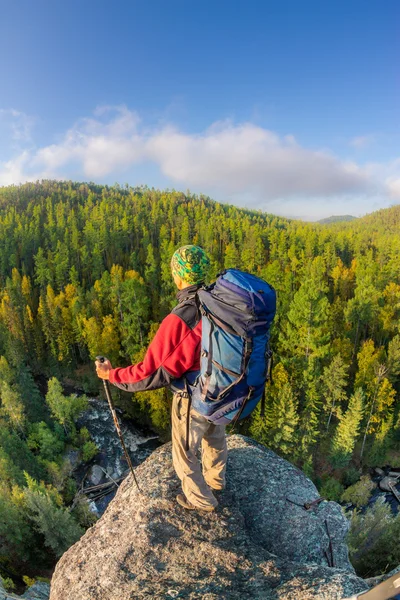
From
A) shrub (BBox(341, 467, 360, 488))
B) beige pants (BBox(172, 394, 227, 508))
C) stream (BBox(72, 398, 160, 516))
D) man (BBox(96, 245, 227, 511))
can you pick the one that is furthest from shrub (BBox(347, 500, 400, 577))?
stream (BBox(72, 398, 160, 516))

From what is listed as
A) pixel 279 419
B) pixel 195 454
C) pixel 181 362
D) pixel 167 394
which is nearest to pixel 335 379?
pixel 279 419

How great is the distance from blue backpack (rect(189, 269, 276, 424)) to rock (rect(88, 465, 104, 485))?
27.8 m

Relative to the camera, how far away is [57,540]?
18.1 metres

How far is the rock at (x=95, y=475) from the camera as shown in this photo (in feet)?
87.0

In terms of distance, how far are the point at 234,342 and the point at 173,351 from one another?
90cm

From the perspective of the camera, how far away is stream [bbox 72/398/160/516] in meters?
26.8

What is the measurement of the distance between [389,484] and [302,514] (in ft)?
93.5

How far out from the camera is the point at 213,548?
455 centimetres

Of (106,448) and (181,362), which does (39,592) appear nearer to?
(181,362)

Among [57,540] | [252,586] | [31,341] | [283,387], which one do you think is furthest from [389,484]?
[31,341]

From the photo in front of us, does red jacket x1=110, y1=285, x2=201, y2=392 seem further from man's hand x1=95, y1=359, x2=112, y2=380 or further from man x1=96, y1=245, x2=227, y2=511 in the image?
man's hand x1=95, y1=359, x2=112, y2=380

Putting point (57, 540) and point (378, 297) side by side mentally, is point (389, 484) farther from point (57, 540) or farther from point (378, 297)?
point (57, 540)

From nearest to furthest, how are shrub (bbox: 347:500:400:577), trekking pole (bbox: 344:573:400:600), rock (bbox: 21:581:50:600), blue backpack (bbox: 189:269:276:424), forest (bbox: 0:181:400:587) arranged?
trekking pole (bbox: 344:573:400:600) → blue backpack (bbox: 189:269:276:424) → rock (bbox: 21:581:50:600) → shrub (bbox: 347:500:400:577) → forest (bbox: 0:181:400:587)

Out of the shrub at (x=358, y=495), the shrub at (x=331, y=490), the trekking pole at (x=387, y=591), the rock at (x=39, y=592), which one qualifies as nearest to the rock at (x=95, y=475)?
the shrub at (x=331, y=490)
